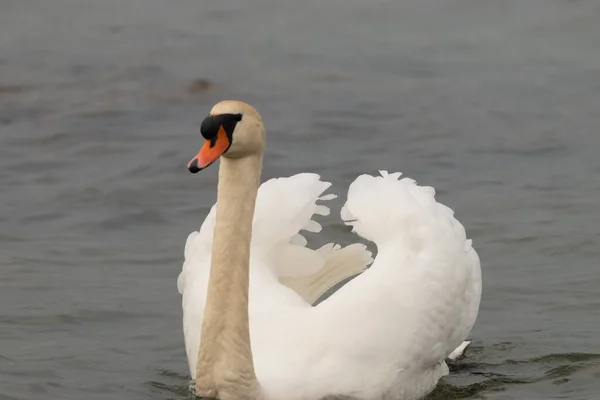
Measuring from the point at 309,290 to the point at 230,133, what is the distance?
74.4 inches

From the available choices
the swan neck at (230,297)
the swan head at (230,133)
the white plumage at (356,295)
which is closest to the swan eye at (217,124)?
the swan head at (230,133)

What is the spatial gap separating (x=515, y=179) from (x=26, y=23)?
22.7ft

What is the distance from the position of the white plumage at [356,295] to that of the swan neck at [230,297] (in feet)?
0.53

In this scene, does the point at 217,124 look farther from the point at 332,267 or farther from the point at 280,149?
the point at 280,149

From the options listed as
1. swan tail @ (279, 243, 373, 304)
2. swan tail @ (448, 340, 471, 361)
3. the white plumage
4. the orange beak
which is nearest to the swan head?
the orange beak

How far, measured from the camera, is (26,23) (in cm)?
1614

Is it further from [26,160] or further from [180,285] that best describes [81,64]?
[180,285]

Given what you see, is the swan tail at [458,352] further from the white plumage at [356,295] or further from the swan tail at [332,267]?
the swan tail at [332,267]

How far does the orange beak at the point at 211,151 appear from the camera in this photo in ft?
18.7

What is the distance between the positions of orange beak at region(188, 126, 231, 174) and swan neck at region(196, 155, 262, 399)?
295 millimetres

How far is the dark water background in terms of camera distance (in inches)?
318

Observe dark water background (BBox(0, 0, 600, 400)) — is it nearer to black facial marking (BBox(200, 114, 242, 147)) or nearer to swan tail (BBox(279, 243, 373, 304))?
swan tail (BBox(279, 243, 373, 304))

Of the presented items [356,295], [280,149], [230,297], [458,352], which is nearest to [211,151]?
[230,297]

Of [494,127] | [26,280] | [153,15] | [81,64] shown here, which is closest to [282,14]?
[153,15]
